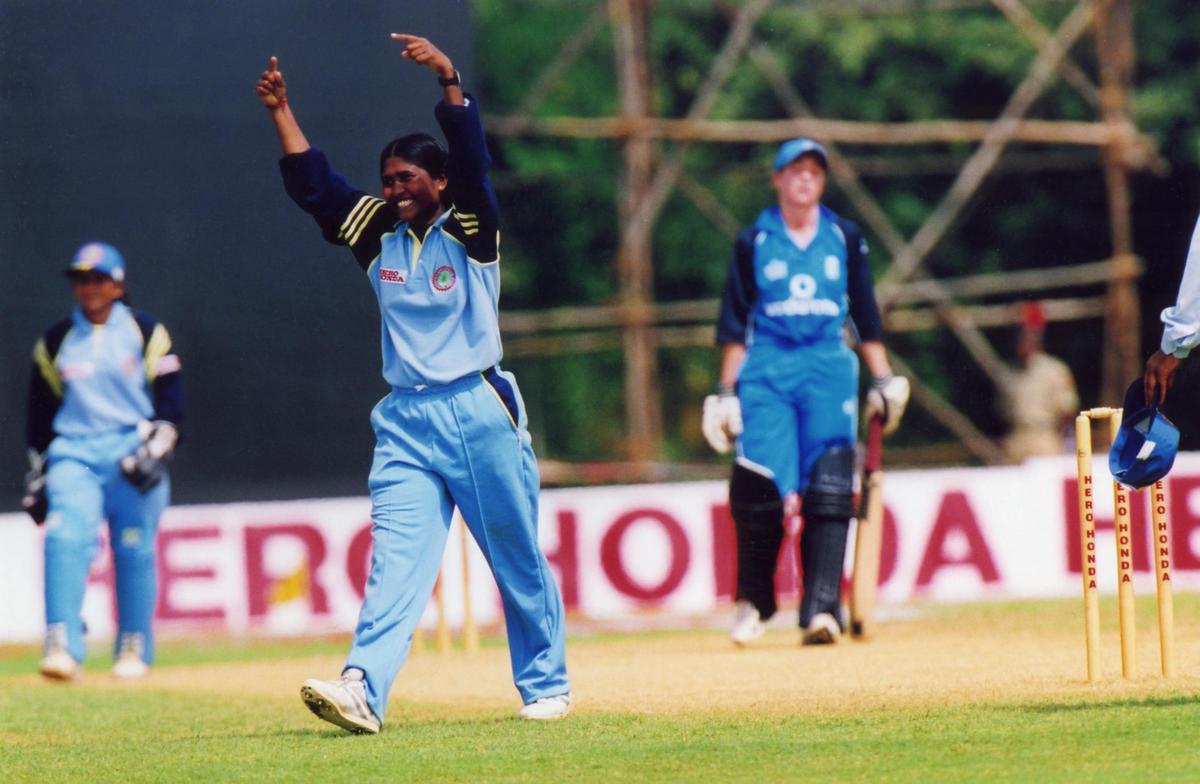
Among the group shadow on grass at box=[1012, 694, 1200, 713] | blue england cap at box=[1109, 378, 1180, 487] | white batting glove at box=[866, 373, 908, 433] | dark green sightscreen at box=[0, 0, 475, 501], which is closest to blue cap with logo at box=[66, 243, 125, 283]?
dark green sightscreen at box=[0, 0, 475, 501]

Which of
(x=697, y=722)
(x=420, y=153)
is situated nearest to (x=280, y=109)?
(x=420, y=153)

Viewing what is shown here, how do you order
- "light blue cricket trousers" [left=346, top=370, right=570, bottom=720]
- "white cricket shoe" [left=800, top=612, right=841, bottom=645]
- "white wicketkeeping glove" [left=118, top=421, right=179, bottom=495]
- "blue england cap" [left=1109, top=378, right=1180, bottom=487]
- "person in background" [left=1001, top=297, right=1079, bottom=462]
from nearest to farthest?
"blue england cap" [left=1109, top=378, right=1180, bottom=487]
"light blue cricket trousers" [left=346, top=370, right=570, bottom=720]
"white cricket shoe" [left=800, top=612, right=841, bottom=645]
"white wicketkeeping glove" [left=118, top=421, right=179, bottom=495]
"person in background" [left=1001, top=297, right=1079, bottom=462]

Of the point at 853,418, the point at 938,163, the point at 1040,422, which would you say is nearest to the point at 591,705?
the point at 853,418

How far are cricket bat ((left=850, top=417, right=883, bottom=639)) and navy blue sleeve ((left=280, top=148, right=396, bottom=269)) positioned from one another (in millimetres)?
3416

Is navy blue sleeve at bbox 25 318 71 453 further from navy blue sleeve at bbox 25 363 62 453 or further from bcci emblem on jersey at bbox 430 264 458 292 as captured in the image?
bcci emblem on jersey at bbox 430 264 458 292

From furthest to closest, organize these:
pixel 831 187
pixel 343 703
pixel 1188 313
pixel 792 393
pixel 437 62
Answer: pixel 831 187, pixel 792 393, pixel 343 703, pixel 437 62, pixel 1188 313

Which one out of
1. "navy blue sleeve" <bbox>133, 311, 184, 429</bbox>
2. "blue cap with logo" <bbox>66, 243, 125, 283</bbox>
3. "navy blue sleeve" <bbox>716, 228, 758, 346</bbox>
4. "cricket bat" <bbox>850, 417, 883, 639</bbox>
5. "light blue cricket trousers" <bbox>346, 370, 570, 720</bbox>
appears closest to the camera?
"light blue cricket trousers" <bbox>346, 370, 570, 720</bbox>

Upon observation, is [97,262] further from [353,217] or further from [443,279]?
[443,279]

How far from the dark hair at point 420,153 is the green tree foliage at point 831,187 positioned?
2062cm

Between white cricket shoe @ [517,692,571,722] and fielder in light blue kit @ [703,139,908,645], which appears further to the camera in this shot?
fielder in light blue kit @ [703,139,908,645]

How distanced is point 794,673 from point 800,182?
2.43 m

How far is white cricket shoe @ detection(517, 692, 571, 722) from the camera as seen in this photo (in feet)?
24.9

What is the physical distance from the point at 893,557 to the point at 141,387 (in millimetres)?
5562

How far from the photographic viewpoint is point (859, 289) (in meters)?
10.4
